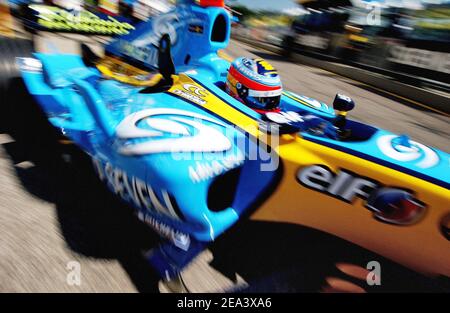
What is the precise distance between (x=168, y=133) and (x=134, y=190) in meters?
0.40

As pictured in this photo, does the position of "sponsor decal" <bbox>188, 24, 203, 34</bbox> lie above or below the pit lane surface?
above

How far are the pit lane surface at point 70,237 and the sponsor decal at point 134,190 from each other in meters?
0.35

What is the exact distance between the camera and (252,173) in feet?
6.17

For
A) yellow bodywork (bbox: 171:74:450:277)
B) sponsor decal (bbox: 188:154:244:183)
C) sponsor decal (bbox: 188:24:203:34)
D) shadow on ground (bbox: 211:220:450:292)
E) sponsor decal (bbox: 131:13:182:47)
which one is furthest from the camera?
sponsor decal (bbox: 131:13:182:47)

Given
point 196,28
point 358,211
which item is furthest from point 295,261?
point 196,28

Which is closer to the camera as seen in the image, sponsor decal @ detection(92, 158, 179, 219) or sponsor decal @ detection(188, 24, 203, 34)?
sponsor decal @ detection(92, 158, 179, 219)

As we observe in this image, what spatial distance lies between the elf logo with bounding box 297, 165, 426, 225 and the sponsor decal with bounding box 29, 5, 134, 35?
26.4ft

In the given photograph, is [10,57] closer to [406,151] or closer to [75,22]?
[406,151]

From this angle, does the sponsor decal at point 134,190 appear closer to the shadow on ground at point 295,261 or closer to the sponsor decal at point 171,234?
the sponsor decal at point 171,234

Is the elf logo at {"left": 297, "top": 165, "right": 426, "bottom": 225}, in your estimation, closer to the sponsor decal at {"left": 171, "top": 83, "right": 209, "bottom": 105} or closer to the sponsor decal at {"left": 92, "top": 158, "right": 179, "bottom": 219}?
the sponsor decal at {"left": 92, "top": 158, "right": 179, "bottom": 219}

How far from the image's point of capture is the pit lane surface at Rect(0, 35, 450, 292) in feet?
5.95

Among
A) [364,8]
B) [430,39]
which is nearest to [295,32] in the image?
[364,8]

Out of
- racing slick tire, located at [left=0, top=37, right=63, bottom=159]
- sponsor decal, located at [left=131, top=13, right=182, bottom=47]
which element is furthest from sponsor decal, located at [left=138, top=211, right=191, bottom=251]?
sponsor decal, located at [left=131, top=13, right=182, bottom=47]

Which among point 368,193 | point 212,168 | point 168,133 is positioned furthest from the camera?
point 168,133
